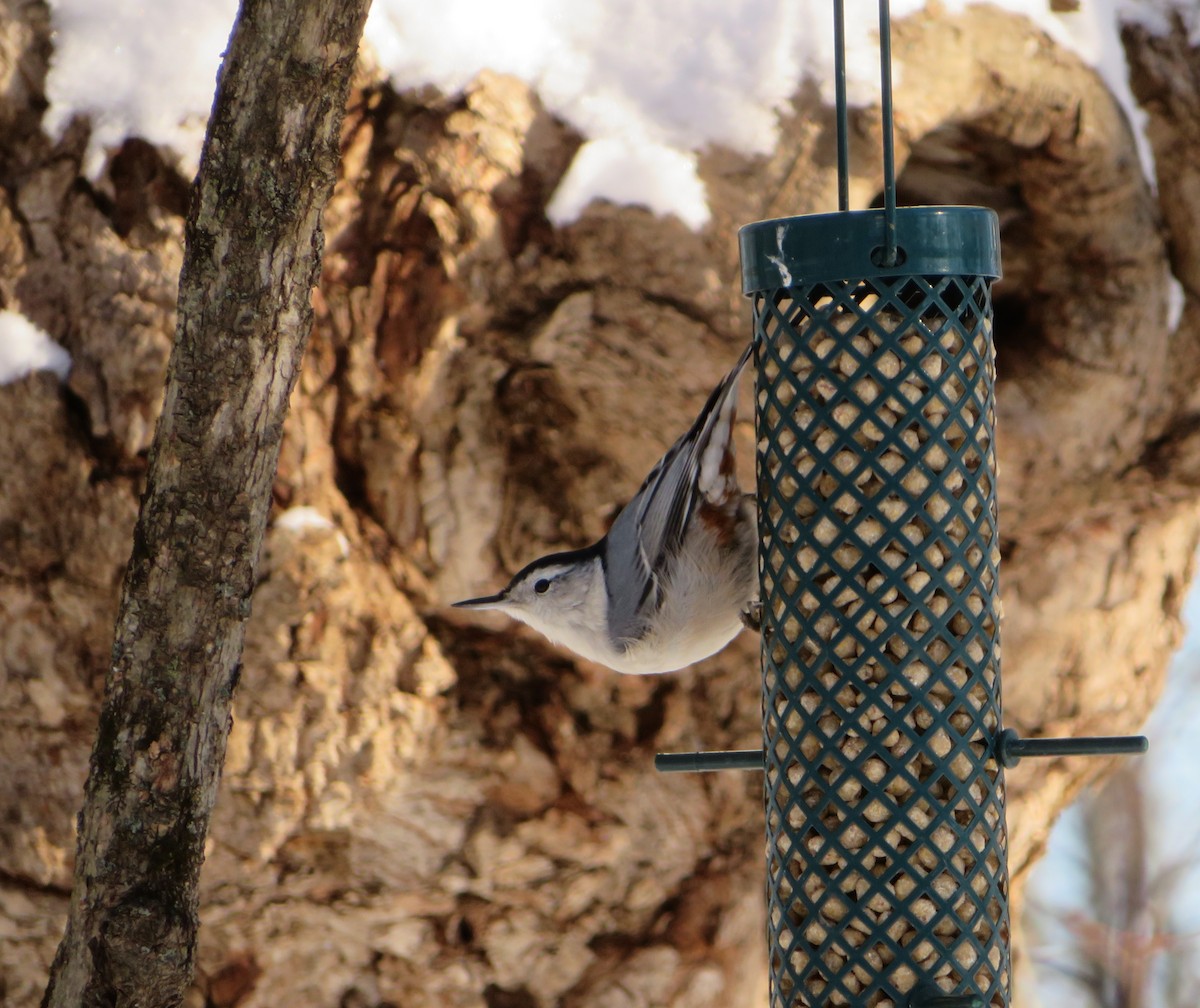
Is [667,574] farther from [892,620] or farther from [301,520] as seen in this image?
[301,520]

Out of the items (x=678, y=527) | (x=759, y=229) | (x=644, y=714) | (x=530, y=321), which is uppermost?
(x=530, y=321)

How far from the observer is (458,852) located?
3.10 m

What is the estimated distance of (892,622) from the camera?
1.74m

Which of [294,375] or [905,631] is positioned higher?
[294,375]

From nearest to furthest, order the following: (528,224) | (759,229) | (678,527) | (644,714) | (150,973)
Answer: (150,973) < (759,229) < (678,527) < (528,224) < (644,714)

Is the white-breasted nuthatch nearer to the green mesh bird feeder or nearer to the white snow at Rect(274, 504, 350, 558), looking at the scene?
the green mesh bird feeder

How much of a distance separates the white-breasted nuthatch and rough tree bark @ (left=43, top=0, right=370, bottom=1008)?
2.23 feet

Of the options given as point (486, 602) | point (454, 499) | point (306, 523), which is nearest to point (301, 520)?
point (306, 523)

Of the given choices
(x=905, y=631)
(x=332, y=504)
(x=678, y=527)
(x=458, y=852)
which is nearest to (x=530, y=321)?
(x=332, y=504)

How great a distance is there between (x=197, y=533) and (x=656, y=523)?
84cm

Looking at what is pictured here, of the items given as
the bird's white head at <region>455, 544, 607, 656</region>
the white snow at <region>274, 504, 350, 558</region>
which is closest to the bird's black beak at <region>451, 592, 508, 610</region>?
the bird's white head at <region>455, 544, 607, 656</region>

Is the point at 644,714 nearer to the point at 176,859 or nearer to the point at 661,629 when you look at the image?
the point at 661,629

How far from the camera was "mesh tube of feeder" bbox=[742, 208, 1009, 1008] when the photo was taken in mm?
1724

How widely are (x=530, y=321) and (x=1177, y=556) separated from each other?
204cm
